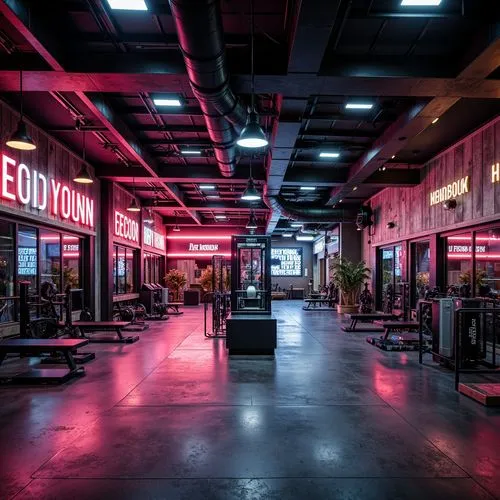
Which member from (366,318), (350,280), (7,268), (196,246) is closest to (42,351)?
(7,268)

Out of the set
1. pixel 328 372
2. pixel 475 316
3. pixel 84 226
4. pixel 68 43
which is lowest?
pixel 328 372

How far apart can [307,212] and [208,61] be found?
11.1m

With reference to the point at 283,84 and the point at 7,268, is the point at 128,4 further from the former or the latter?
the point at 7,268

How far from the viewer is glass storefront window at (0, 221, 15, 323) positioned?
24.3ft

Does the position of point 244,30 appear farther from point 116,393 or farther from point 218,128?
point 116,393

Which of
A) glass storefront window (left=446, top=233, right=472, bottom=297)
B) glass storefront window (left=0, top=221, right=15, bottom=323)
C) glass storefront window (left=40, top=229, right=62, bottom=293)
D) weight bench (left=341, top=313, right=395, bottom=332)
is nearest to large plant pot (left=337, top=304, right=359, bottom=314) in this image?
weight bench (left=341, top=313, right=395, bottom=332)

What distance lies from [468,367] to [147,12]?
242 inches

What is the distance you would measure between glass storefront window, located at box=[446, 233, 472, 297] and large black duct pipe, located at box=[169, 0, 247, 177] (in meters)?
5.26

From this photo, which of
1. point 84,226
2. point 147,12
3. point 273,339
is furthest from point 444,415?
point 84,226

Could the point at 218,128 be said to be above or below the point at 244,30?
below

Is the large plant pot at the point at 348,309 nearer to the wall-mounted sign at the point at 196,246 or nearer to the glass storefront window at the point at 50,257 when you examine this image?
the wall-mounted sign at the point at 196,246

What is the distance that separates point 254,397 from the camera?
192 inches

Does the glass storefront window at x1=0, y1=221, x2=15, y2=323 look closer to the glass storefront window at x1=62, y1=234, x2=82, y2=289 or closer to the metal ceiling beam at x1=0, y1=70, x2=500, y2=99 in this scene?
the glass storefront window at x1=62, y1=234, x2=82, y2=289

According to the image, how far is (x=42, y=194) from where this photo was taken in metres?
8.26
